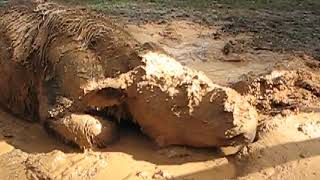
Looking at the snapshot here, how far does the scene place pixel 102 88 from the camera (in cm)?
466

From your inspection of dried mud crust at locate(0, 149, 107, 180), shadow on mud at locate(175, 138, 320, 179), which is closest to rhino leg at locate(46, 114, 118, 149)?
dried mud crust at locate(0, 149, 107, 180)

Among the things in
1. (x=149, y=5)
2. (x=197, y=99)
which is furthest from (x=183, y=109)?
(x=149, y=5)

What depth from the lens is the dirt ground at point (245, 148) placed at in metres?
4.26

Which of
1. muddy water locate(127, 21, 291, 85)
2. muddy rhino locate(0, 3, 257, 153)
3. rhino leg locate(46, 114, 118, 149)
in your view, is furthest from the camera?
muddy water locate(127, 21, 291, 85)

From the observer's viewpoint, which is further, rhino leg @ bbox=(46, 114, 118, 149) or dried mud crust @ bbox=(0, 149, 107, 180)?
rhino leg @ bbox=(46, 114, 118, 149)

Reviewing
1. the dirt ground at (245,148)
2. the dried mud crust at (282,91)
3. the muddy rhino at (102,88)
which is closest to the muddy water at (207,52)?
the dirt ground at (245,148)

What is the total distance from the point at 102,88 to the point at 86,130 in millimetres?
384

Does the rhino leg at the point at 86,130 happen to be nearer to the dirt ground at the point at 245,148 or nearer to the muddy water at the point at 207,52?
the dirt ground at the point at 245,148

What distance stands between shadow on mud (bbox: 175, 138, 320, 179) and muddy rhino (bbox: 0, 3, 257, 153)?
20 centimetres

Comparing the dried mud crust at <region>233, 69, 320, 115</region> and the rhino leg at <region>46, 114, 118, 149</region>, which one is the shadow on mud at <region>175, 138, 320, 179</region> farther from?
the rhino leg at <region>46, 114, 118, 149</region>

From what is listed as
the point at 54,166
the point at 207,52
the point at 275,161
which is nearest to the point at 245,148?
the point at 275,161

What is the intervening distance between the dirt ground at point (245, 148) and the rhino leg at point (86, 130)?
0.08m

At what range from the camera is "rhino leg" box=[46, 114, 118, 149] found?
15.4ft

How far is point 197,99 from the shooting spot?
4.39m
